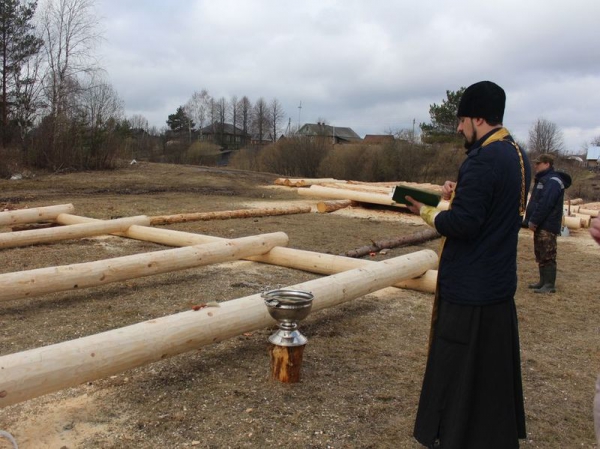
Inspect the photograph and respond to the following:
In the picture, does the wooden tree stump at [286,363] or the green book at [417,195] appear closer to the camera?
the green book at [417,195]

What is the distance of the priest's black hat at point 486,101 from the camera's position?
2666 millimetres

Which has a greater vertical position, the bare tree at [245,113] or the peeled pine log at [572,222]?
the bare tree at [245,113]

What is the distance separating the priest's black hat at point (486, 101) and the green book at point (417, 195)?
531 mm

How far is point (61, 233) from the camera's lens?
8422mm

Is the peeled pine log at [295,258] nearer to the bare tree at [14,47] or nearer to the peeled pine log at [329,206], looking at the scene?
the peeled pine log at [329,206]

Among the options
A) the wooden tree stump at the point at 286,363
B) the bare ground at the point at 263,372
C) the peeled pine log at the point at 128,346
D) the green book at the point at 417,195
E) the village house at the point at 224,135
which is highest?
the village house at the point at 224,135

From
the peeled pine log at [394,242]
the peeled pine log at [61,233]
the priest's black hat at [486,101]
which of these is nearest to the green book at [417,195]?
the priest's black hat at [486,101]

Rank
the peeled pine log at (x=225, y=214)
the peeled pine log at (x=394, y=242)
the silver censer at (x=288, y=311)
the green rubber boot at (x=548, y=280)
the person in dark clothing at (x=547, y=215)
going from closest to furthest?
the silver censer at (x=288, y=311), the person in dark clothing at (x=547, y=215), the green rubber boot at (x=548, y=280), the peeled pine log at (x=394, y=242), the peeled pine log at (x=225, y=214)

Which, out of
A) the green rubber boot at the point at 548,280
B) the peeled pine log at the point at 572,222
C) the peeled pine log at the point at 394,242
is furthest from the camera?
the peeled pine log at the point at 572,222

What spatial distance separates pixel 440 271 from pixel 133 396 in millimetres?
2118

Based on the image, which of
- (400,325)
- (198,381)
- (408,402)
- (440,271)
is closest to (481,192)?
(440,271)

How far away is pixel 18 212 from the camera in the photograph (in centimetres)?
992

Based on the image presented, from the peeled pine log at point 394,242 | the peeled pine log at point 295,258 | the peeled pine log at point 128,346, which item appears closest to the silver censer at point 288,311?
the peeled pine log at point 128,346

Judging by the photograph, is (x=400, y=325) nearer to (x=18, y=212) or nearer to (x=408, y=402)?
(x=408, y=402)
